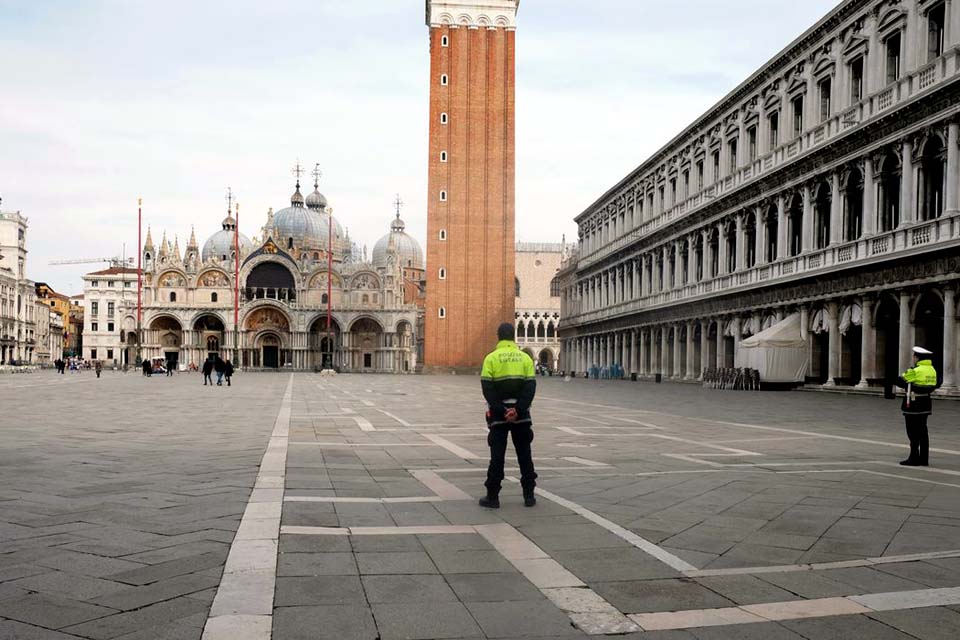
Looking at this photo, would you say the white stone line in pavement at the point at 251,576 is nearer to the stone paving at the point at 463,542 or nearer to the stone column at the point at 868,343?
the stone paving at the point at 463,542

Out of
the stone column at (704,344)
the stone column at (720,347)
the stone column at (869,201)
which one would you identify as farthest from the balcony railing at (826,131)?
the stone column at (720,347)

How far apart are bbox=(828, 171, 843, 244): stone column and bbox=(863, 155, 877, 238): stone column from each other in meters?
1.61

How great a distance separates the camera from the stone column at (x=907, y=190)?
25594mm

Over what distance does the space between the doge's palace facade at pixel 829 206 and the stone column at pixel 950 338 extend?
36mm

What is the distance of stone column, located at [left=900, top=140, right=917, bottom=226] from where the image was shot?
84.0 feet

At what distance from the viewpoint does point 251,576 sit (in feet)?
15.7

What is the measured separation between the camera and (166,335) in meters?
94.1

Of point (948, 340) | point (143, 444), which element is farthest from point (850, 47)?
point (143, 444)

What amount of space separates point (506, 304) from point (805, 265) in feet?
123

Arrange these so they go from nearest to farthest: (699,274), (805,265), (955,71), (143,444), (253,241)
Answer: (143,444) < (955,71) < (805,265) < (699,274) < (253,241)

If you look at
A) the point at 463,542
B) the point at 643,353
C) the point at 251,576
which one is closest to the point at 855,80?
the point at 643,353

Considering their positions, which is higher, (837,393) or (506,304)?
(506,304)

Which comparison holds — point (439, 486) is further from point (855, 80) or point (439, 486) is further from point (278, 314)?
point (278, 314)

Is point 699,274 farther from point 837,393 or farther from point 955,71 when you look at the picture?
point 955,71
